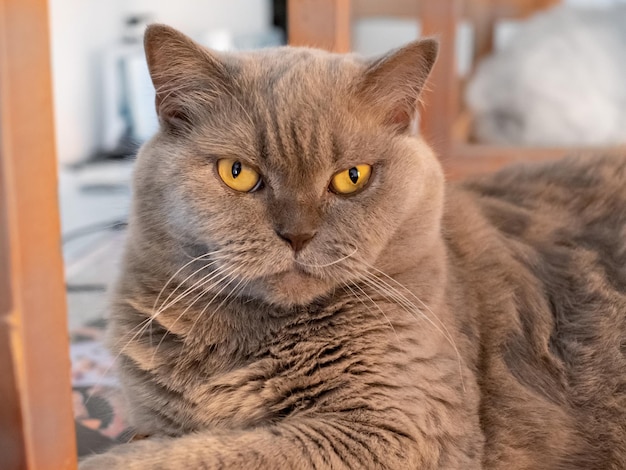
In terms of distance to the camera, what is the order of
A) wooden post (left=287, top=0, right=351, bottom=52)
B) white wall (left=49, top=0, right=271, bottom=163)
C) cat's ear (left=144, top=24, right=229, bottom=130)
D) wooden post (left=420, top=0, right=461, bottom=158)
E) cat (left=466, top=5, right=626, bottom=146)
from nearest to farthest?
cat's ear (left=144, top=24, right=229, bottom=130), wooden post (left=287, top=0, right=351, bottom=52), wooden post (left=420, top=0, right=461, bottom=158), cat (left=466, top=5, right=626, bottom=146), white wall (left=49, top=0, right=271, bottom=163)

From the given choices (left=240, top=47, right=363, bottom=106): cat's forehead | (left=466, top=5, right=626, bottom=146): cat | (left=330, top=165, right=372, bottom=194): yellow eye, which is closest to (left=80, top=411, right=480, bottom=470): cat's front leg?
(left=330, top=165, right=372, bottom=194): yellow eye

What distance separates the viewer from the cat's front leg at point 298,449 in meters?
0.83

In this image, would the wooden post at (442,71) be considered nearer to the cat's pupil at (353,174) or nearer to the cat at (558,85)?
the cat at (558,85)

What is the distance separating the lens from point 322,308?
96cm

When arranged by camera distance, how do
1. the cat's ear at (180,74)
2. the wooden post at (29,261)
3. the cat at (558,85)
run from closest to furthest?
the wooden post at (29,261) < the cat's ear at (180,74) < the cat at (558,85)

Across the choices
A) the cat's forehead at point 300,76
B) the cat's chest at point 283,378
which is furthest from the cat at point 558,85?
the cat's chest at point 283,378

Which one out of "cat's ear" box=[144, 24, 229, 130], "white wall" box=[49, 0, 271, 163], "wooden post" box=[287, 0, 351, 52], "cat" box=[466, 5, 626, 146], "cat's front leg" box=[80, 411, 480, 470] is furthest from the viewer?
"white wall" box=[49, 0, 271, 163]

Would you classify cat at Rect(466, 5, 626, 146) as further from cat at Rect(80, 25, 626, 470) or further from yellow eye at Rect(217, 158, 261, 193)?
yellow eye at Rect(217, 158, 261, 193)

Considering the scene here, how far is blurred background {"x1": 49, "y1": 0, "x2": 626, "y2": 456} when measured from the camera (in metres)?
2.01

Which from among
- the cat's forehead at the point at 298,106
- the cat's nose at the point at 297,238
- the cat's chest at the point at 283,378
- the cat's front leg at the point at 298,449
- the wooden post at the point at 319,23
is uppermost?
the wooden post at the point at 319,23

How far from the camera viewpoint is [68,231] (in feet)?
7.84

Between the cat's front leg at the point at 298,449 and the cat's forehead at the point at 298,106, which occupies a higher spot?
the cat's forehead at the point at 298,106

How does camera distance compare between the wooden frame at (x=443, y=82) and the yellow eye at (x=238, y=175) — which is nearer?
the yellow eye at (x=238, y=175)

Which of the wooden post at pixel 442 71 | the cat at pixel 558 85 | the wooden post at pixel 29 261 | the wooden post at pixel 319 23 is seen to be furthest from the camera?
the cat at pixel 558 85
